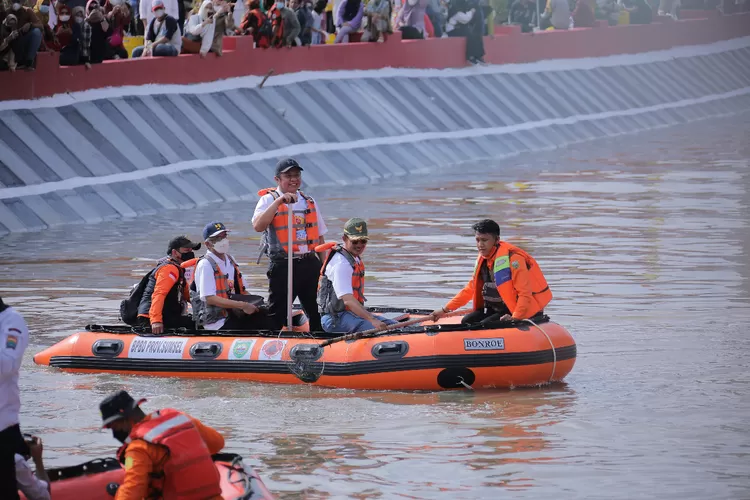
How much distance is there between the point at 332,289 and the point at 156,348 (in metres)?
1.68

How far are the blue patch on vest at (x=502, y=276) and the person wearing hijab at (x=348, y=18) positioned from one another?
64.4 feet

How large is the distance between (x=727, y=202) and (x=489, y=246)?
49.2 feet

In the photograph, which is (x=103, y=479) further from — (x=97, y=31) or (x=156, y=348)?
(x=97, y=31)

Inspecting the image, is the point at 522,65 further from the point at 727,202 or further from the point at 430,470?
the point at 430,470

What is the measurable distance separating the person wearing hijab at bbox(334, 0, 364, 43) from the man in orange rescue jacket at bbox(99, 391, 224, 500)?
25214 millimetres

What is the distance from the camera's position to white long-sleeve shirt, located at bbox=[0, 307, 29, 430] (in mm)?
8891

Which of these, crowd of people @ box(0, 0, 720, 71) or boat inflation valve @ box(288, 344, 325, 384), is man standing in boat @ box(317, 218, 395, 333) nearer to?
boat inflation valve @ box(288, 344, 325, 384)

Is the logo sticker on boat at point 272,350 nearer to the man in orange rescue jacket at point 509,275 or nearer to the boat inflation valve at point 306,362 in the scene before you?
the boat inflation valve at point 306,362

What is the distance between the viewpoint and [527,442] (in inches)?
484

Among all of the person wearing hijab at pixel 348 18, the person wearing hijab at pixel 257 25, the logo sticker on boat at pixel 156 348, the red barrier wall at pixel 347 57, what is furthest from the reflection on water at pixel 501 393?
the person wearing hijab at pixel 348 18

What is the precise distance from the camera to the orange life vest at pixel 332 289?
1468 centimetres

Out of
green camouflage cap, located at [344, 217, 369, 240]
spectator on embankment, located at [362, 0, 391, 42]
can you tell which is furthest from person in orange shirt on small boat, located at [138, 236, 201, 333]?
spectator on embankment, located at [362, 0, 391, 42]

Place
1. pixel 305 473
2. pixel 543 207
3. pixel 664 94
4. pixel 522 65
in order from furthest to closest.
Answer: pixel 664 94 < pixel 522 65 < pixel 543 207 < pixel 305 473

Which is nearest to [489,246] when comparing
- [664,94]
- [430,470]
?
Answer: [430,470]
